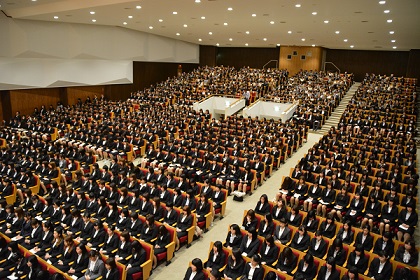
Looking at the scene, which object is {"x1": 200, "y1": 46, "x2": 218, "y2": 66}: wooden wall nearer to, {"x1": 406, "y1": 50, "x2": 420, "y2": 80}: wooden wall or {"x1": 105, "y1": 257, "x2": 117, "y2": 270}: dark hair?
{"x1": 406, "y1": 50, "x2": 420, "y2": 80}: wooden wall

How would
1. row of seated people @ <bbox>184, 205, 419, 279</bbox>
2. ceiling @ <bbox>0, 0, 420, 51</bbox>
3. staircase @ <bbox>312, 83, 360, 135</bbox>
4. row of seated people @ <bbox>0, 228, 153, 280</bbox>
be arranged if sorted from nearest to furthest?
1. row of seated people @ <bbox>184, 205, 419, 279</bbox>
2. row of seated people @ <bbox>0, 228, 153, 280</bbox>
3. ceiling @ <bbox>0, 0, 420, 51</bbox>
4. staircase @ <bbox>312, 83, 360, 135</bbox>

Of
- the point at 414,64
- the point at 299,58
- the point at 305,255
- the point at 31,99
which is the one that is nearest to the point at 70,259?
the point at 305,255

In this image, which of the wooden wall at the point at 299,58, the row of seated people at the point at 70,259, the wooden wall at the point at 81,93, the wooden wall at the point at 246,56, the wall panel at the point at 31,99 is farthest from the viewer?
the wooden wall at the point at 246,56

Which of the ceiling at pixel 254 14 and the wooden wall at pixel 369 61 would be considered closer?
the ceiling at pixel 254 14

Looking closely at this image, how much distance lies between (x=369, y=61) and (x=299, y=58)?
535cm

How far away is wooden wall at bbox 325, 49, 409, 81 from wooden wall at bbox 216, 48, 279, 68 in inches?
189

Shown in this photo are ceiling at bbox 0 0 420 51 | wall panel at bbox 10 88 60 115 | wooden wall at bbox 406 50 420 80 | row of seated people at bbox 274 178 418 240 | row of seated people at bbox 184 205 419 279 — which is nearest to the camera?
row of seated people at bbox 184 205 419 279

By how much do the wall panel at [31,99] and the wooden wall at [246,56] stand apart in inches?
610

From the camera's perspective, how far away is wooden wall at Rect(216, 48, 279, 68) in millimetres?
29581

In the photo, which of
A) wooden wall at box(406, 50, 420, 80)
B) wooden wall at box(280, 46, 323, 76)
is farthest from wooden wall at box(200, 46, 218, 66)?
wooden wall at box(406, 50, 420, 80)

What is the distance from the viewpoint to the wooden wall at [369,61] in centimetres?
2561

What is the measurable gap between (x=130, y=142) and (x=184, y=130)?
2.48 m

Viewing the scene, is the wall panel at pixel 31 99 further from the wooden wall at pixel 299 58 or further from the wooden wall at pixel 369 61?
the wooden wall at pixel 369 61

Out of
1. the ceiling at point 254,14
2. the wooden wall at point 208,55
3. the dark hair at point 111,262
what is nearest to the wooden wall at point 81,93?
the ceiling at point 254,14
